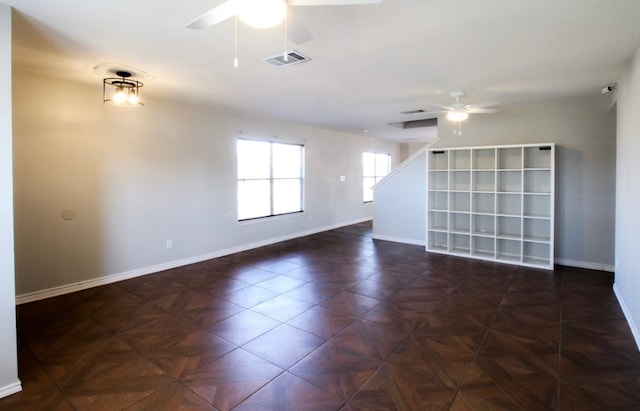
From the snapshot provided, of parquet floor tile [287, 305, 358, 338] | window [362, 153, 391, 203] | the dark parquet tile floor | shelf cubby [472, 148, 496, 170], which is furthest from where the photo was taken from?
window [362, 153, 391, 203]

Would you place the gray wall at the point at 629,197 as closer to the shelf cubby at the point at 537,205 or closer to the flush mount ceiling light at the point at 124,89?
the shelf cubby at the point at 537,205

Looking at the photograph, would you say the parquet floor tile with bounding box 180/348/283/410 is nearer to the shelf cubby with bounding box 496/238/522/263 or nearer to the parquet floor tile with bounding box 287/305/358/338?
the parquet floor tile with bounding box 287/305/358/338

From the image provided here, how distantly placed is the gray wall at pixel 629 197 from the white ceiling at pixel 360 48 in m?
0.31

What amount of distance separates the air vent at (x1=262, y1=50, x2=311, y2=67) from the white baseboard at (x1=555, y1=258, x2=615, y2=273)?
16.0ft

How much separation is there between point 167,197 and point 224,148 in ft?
4.24

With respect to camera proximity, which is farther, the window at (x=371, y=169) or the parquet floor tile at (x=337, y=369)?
the window at (x=371, y=169)

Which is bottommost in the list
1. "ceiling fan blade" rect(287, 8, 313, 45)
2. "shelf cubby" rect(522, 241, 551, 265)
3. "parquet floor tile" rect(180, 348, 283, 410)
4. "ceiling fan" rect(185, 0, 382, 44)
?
"parquet floor tile" rect(180, 348, 283, 410)

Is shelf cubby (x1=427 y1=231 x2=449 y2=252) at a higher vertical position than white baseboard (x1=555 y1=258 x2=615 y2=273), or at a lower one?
higher

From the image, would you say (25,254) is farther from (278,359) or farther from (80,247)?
(278,359)

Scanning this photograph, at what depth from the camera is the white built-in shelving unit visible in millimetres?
5164

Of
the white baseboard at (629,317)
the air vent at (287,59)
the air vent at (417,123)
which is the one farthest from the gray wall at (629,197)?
the air vent at (417,123)

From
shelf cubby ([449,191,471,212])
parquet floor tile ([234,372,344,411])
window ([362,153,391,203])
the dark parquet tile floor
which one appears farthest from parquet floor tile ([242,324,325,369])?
window ([362,153,391,203])

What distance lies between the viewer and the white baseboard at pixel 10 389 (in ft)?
7.08

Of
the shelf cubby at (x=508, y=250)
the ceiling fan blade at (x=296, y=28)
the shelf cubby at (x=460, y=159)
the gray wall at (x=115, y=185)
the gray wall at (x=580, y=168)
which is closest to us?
the ceiling fan blade at (x=296, y=28)
